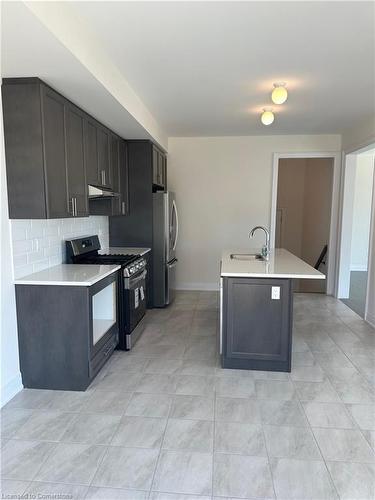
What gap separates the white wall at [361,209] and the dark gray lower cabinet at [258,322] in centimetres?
527

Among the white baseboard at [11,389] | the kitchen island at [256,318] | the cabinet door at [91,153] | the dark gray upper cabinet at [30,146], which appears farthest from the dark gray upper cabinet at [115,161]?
the white baseboard at [11,389]

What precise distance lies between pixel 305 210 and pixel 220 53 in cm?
561

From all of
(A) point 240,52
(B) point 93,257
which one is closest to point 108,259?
(B) point 93,257

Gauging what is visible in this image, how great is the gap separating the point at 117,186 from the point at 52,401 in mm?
2503

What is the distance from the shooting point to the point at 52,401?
2436 millimetres

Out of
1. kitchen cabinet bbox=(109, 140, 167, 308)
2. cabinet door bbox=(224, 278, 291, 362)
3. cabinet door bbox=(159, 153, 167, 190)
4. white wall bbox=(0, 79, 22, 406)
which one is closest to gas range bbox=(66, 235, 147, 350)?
kitchen cabinet bbox=(109, 140, 167, 308)

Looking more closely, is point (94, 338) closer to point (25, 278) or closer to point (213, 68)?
point (25, 278)

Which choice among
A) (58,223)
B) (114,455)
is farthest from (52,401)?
(58,223)

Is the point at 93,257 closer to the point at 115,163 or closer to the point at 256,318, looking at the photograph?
the point at 115,163

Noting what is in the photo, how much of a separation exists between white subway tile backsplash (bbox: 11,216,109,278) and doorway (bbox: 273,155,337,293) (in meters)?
3.91

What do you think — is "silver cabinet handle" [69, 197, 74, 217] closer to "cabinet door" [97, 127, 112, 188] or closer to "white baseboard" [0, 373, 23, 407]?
"cabinet door" [97, 127, 112, 188]

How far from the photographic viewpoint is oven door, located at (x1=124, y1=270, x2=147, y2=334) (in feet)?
10.8

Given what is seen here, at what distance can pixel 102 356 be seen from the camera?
283cm

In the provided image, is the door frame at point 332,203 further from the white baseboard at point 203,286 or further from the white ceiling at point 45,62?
the white ceiling at point 45,62
